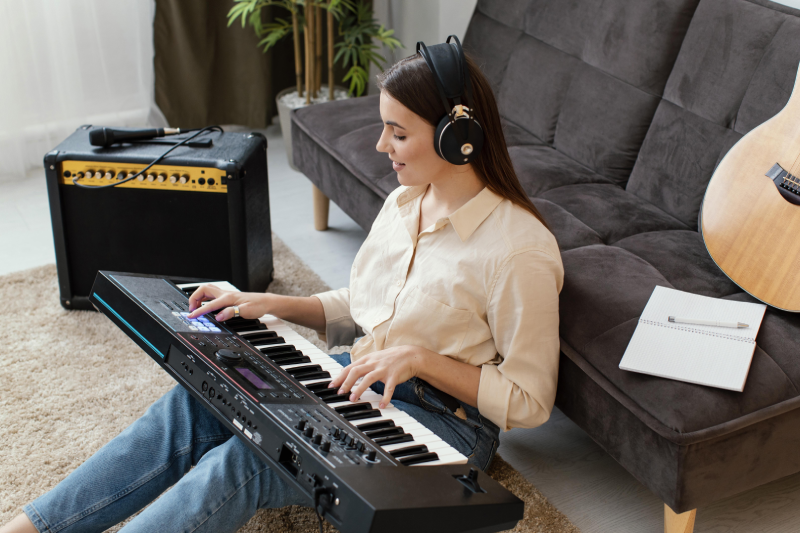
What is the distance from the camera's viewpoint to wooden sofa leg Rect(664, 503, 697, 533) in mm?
1383

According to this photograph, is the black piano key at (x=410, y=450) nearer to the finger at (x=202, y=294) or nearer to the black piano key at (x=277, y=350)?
the black piano key at (x=277, y=350)

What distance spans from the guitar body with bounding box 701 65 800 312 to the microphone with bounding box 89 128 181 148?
1.49 meters

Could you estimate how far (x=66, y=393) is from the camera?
190 centimetres

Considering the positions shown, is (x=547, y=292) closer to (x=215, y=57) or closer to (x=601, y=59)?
(x=601, y=59)

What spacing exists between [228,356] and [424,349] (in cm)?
32

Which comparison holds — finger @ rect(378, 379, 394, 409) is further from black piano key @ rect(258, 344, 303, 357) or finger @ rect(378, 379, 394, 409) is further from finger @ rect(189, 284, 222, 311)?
finger @ rect(189, 284, 222, 311)

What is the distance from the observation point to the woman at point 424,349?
46.0 inches

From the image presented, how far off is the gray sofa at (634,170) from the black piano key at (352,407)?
1.56ft

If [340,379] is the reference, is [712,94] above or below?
above

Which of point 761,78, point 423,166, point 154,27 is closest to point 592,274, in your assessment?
point 423,166

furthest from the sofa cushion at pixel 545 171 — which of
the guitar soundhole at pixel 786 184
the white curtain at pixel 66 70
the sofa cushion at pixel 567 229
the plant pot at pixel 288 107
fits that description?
the white curtain at pixel 66 70

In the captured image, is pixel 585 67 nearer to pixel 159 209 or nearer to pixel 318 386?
pixel 159 209

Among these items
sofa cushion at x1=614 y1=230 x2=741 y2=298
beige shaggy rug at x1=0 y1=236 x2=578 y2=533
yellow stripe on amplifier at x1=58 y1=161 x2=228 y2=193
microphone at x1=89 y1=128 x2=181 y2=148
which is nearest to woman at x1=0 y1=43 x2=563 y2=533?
beige shaggy rug at x1=0 y1=236 x2=578 y2=533

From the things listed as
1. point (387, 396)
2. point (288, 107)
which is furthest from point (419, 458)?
point (288, 107)
